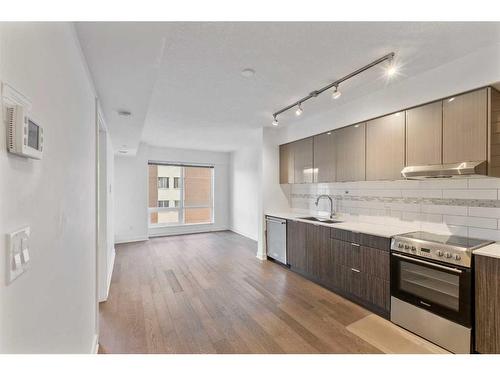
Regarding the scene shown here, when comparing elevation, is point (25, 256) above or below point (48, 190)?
below

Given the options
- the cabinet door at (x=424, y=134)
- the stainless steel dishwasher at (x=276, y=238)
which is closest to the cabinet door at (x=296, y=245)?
the stainless steel dishwasher at (x=276, y=238)

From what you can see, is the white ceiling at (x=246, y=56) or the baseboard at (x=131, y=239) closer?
the white ceiling at (x=246, y=56)

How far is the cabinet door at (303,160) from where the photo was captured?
392 centimetres

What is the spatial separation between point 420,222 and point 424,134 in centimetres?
105

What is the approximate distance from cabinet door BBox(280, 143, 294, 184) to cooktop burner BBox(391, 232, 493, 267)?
2236 mm

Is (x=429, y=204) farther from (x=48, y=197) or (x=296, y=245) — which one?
(x=48, y=197)

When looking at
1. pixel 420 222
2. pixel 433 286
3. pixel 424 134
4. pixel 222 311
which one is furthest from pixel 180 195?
pixel 433 286

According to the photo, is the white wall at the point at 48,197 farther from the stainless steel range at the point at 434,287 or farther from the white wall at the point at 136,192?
the white wall at the point at 136,192

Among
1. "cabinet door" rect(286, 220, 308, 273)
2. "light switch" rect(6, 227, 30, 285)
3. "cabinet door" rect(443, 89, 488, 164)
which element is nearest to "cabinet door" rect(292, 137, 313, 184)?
"cabinet door" rect(286, 220, 308, 273)

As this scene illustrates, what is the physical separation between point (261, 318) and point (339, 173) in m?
2.20

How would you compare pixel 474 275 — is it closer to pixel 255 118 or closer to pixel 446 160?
pixel 446 160

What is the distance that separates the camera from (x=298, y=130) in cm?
419

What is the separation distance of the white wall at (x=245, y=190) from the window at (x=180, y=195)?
76 cm
